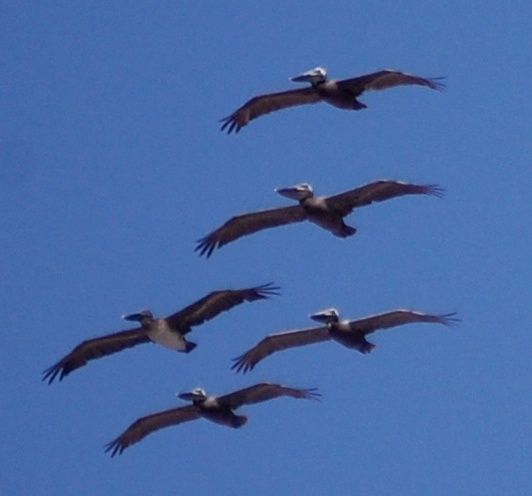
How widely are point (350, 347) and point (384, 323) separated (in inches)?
21.8

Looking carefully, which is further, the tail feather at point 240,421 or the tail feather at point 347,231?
the tail feather at point 240,421

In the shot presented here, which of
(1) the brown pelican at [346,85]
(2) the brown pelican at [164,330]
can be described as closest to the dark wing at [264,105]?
(1) the brown pelican at [346,85]

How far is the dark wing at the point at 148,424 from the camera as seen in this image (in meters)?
34.3

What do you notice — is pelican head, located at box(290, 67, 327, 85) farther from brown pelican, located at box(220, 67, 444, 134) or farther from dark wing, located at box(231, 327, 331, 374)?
dark wing, located at box(231, 327, 331, 374)

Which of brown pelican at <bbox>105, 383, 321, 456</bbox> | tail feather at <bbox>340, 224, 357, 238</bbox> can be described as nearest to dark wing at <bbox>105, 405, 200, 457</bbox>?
brown pelican at <bbox>105, 383, 321, 456</bbox>

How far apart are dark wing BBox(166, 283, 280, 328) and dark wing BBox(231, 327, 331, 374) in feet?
4.89

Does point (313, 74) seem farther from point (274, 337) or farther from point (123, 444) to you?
point (123, 444)

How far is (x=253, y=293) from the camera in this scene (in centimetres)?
3247

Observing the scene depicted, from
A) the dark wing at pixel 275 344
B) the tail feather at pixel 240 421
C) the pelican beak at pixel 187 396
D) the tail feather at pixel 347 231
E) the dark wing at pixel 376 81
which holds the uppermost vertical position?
the dark wing at pixel 376 81

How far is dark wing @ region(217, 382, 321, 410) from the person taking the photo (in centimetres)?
3309

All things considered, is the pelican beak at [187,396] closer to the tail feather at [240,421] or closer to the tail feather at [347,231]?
the tail feather at [240,421]

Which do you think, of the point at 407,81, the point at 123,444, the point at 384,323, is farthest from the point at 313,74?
the point at 123,444

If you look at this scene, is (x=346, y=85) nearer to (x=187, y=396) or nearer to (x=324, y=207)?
(x=324, y=207)

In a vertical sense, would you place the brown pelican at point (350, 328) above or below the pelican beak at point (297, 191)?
below
